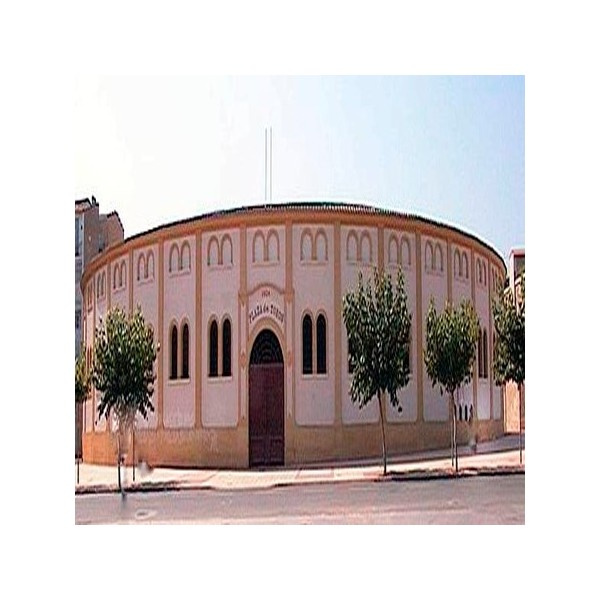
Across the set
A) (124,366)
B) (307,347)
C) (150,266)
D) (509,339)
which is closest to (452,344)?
(509,339)

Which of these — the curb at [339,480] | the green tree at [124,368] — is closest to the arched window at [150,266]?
the green tree at [124,368]

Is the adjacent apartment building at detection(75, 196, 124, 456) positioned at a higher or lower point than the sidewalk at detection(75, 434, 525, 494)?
higher

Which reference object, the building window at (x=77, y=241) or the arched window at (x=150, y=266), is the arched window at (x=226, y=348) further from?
the building window at (x=77, y=241)

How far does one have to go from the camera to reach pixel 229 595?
820cm

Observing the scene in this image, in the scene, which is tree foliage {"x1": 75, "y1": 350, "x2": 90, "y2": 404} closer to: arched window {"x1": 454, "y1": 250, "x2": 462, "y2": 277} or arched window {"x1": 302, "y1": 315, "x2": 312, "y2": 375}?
arched window {"x1": 302, "y1": 315, "x2": 312, "y2": 375}

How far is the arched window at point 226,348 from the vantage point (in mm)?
9038

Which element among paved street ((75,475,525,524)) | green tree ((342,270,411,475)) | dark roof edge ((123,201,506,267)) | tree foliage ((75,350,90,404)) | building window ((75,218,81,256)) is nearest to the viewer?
building window ((75,218,81,256))

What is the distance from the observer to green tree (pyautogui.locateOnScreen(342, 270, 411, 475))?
895 centimetres

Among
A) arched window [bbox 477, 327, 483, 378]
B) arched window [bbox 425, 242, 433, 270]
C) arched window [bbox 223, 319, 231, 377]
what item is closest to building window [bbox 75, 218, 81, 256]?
arched window [bbox 223, 319, 231, 377]

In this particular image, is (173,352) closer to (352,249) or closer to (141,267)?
(141,267)

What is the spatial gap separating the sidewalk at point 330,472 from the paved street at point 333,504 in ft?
0.17

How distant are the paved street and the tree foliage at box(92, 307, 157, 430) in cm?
62

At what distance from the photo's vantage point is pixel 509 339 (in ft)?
29.1
